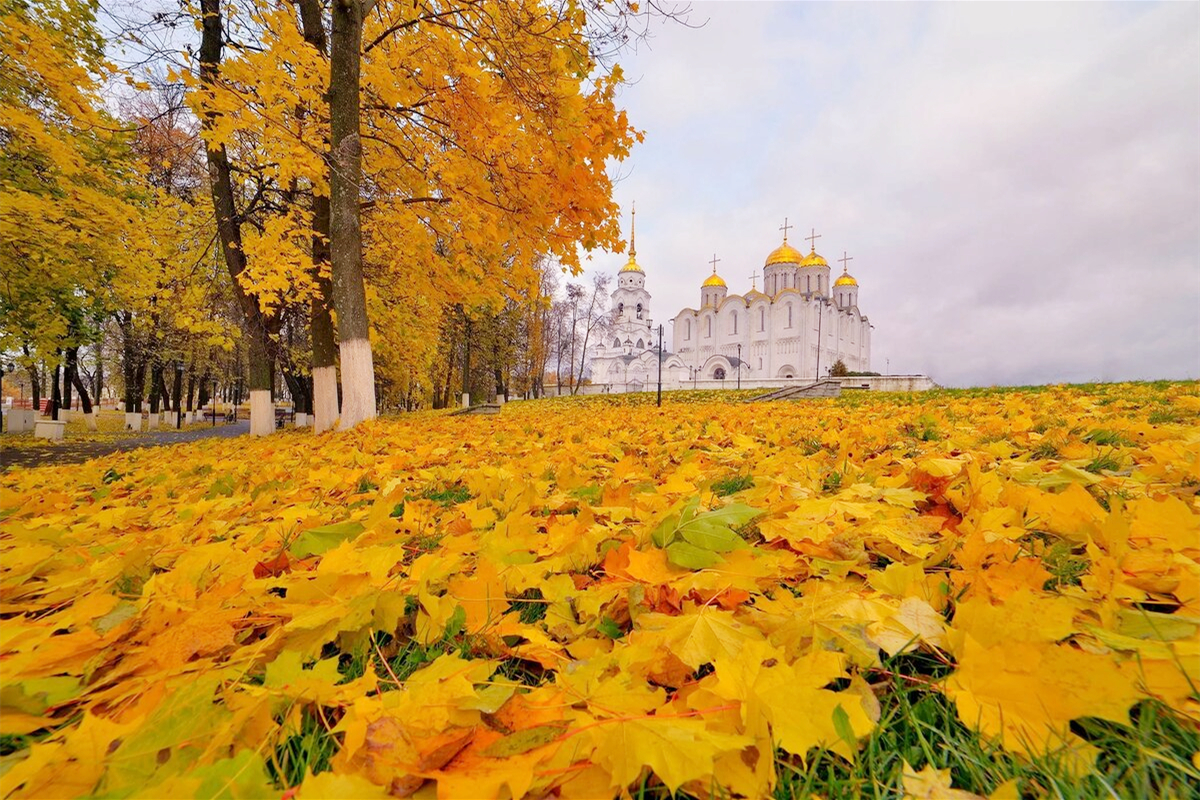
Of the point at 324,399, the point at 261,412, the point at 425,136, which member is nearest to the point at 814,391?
the point at 425,136

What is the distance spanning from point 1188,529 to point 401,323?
11.6 meters

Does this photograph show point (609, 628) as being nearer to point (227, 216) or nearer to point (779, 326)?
point (227, 216)

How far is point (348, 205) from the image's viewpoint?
555 centimetres

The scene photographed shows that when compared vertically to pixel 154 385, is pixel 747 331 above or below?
above

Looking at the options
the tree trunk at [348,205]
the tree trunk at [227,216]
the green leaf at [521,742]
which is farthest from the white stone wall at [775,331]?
the green leaf at [521,742]

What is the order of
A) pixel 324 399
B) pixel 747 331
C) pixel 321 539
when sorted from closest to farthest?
pixel 321 539
pixel 324 399
pixel 747 331

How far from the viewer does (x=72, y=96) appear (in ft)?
18.8

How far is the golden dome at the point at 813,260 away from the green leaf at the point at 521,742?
188 feet

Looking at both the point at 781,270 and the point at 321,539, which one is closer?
the point at 321,539

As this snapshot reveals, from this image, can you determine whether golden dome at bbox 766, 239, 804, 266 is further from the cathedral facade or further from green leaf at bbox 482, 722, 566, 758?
green leaf at bbox 482, 722, 566, 758

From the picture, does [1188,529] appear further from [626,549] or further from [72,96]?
[72,96]

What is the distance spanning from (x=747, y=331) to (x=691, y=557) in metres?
52.2

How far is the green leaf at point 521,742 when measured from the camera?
58 centimetres

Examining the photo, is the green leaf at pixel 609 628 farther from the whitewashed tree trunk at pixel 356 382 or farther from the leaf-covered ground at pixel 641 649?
the whitewashed tree trunk at pixel 356 382
